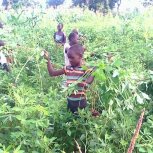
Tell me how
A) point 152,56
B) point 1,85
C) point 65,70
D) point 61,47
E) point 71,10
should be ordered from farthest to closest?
point 71,10 → point 61,47 → point 152,56 → point 1,85 → point 65,70

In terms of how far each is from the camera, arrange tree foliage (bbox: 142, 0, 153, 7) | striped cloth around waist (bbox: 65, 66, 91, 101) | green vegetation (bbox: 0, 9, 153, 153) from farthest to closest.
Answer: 1. tree foliage (bbox: 142, 0, 153, 7)
2. striped cloth around waist (bbox: 65, 66, 91, 101)
3. green vegetation (bbox: 0, 9, 153, 153)

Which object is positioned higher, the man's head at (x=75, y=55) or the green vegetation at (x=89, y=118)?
the man's head at (x=75, y=55)

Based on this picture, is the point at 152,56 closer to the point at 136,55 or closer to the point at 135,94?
the point at 136,55

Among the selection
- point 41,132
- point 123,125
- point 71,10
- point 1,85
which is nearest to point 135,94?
point 123,125

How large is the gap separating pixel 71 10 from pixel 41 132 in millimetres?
11944

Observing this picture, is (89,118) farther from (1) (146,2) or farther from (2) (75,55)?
(1) (146,2)

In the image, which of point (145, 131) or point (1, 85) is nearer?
point (145, 131)

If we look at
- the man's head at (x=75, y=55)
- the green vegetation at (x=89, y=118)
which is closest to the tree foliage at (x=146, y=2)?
the green vegetation at (x=89, y=118)

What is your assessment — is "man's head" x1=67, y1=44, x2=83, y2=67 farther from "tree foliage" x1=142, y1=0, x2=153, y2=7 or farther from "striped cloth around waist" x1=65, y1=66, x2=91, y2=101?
"tree foliage" x1=142, y1=0, x2=153, y2=7

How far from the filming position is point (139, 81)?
10.0ft

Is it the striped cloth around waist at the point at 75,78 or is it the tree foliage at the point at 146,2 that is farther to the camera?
the tree foliage at the point at 146,2

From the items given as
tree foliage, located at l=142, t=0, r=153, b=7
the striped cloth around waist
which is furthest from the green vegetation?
tree foliage, located at l=142, t=0, r=153, b=7

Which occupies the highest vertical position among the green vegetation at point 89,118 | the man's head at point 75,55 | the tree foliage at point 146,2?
the man's head at point 75,55

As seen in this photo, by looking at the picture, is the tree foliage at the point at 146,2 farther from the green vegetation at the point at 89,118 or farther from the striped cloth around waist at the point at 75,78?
the striped cloth around waist at the point at 75,78
